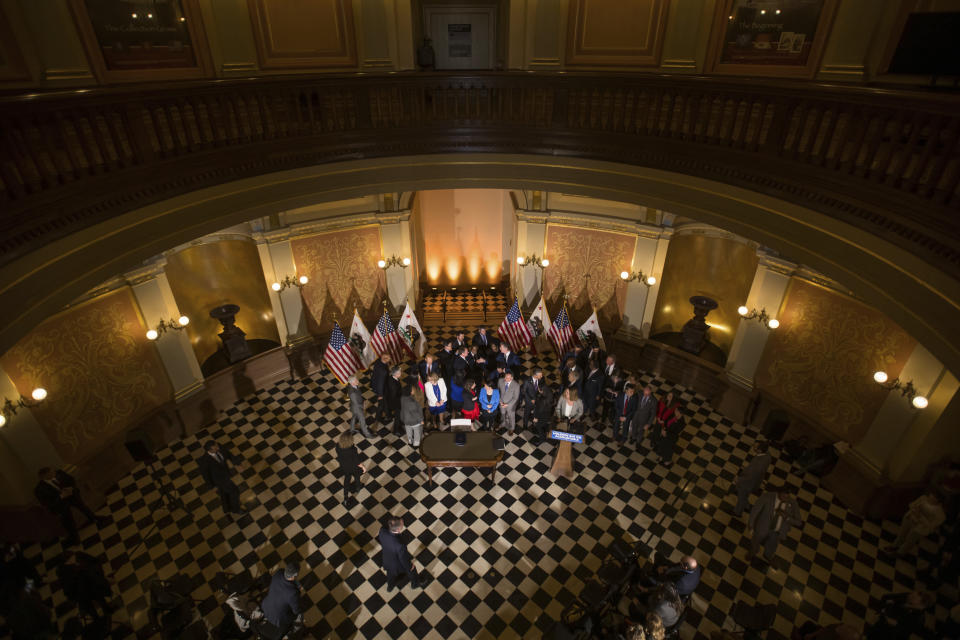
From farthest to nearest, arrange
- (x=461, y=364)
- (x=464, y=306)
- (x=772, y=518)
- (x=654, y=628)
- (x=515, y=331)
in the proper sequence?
(x=464, y=306) → (x=515, y=331) → (x=461, y=364) → (x=772, y=518) → (x=654, y=628)

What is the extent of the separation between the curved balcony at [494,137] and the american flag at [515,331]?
3904 millimetres

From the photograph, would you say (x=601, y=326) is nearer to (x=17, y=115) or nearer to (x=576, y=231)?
(x=576, y=231)

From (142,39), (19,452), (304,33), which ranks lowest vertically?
(19,452)

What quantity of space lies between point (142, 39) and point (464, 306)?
26.7 feet

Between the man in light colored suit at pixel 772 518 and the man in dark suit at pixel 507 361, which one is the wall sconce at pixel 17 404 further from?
the man in light colored suit at pixel 772 518

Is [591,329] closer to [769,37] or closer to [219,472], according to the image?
[769,37]

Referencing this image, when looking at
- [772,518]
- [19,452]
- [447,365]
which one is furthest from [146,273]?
[772,518]

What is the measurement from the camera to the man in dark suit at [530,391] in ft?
26.4

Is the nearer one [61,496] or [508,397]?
[61,496]

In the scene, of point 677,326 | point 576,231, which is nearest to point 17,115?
point 576,231

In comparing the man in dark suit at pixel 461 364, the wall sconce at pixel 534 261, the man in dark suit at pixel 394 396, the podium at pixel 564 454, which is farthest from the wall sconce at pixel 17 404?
the wall sconce at pixel 534 261

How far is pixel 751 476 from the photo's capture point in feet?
22.0

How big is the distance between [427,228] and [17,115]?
9.48 m

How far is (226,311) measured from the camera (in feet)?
29.8
